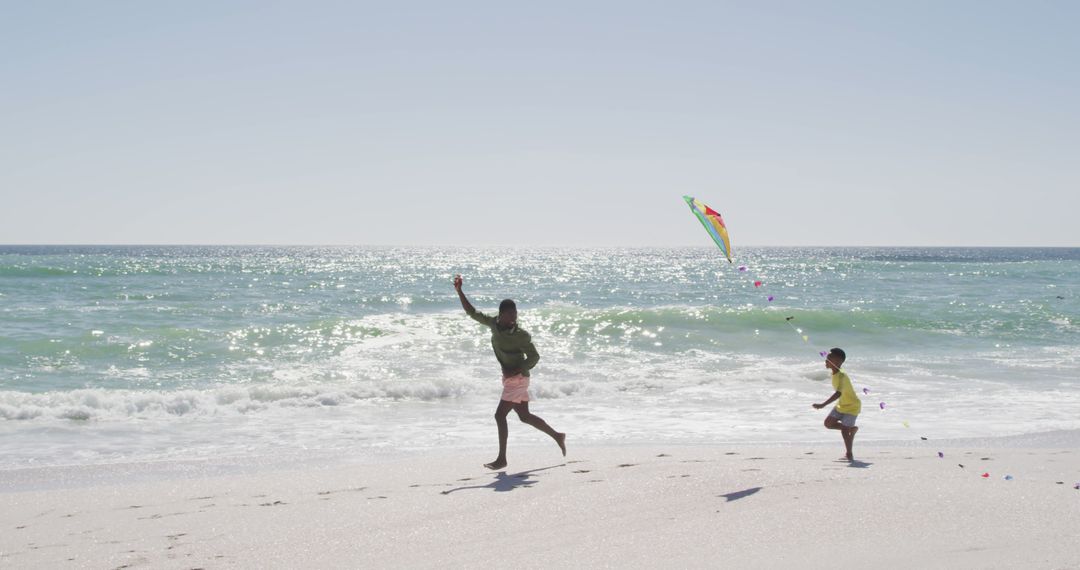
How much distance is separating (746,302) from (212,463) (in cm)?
2548

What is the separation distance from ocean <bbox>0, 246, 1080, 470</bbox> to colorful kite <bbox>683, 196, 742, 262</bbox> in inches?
50.7

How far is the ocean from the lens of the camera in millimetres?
9664

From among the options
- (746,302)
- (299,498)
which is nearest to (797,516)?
(299,498)

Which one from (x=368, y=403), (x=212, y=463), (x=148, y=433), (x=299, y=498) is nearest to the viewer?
(x=299, y=498)

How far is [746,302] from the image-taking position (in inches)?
1225

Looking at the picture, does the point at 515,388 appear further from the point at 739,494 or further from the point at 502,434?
the point at 739,494

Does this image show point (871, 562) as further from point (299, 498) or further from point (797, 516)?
point (299, 498)

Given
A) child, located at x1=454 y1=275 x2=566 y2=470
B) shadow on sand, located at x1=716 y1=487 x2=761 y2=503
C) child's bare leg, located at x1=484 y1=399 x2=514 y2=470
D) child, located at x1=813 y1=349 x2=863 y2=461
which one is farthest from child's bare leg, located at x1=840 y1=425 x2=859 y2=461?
child's bare leg, located at x1=484 y1=399 x2=514 y2=470

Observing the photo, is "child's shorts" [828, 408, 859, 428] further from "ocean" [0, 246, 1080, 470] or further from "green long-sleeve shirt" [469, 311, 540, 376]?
"green long-sleeve shirt" [469, 311, 540, 376]

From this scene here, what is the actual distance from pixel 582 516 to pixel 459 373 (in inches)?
388

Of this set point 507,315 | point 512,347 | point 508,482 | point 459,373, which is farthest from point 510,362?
point 459,373

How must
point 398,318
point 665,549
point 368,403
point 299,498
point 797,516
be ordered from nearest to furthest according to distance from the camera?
point 665,549, point 797,516, point 299,498, point 368,403, point 398,318

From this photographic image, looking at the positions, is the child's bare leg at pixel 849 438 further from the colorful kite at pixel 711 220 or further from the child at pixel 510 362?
the child at pixel 510 362

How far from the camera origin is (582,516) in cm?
540
